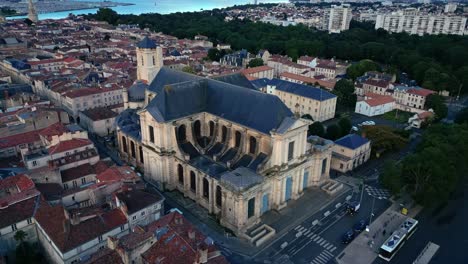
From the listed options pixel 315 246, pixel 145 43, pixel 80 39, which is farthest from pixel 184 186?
pixel 80 39

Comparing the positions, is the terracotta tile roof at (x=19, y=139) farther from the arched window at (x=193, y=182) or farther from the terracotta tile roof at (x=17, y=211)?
the arched window at (x=193, y=182)

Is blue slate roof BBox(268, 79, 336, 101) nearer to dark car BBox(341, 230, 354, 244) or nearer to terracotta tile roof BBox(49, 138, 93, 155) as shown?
dark car BBox(341, 230, 354, 244)

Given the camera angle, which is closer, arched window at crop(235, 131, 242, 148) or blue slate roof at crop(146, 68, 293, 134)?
blue slate roof at crop(146, 68, 293, 134)

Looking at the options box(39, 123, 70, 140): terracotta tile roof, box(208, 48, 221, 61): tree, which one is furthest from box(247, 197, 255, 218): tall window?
box(208, 48, 221, 61): tree

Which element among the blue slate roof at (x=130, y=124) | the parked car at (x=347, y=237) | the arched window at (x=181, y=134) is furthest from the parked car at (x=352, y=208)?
the blue slate roof at (x=130, y=124)

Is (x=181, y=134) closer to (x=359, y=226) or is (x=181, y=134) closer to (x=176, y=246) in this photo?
(x=176, y=246)

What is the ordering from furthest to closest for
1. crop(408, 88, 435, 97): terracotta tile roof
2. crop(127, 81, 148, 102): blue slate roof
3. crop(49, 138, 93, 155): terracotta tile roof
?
crop(408, 88, 435, 97): terracotta tile roof < crop(127, 81, 148, 102): blue slate roof < crop(49, 138, 93, 155): terracotta tile roof
